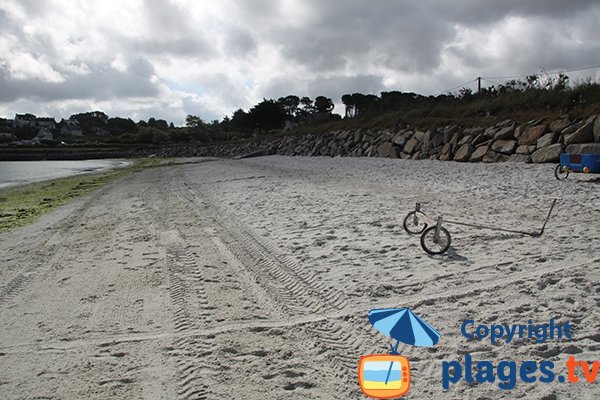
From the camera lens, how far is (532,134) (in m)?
14.1

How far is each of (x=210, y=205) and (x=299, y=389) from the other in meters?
7.80

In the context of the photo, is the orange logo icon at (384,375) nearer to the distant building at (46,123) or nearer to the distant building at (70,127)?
the distant building at (70,127)

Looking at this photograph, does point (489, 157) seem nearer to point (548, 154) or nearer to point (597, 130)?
point (548, 154)

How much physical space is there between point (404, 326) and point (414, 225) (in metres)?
3.09

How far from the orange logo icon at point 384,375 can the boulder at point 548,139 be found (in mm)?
13207

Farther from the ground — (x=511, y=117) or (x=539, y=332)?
(x=511, y=117)

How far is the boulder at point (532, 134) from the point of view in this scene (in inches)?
549

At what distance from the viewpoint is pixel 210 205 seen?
10094 millimetres

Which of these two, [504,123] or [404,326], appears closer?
[404,326]

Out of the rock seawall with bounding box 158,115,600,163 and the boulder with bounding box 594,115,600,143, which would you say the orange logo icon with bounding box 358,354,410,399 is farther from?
the boulder with bounding box 594,115,600,143

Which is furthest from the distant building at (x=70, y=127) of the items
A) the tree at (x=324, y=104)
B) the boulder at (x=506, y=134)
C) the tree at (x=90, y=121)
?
the boulder at (x=506, y=134)

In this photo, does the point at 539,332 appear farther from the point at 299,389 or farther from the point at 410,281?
the point at 299,389

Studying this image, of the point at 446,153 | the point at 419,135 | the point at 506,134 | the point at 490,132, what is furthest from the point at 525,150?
the point at 419,135

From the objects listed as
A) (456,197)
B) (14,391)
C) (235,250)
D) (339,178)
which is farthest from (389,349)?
(339,178)
